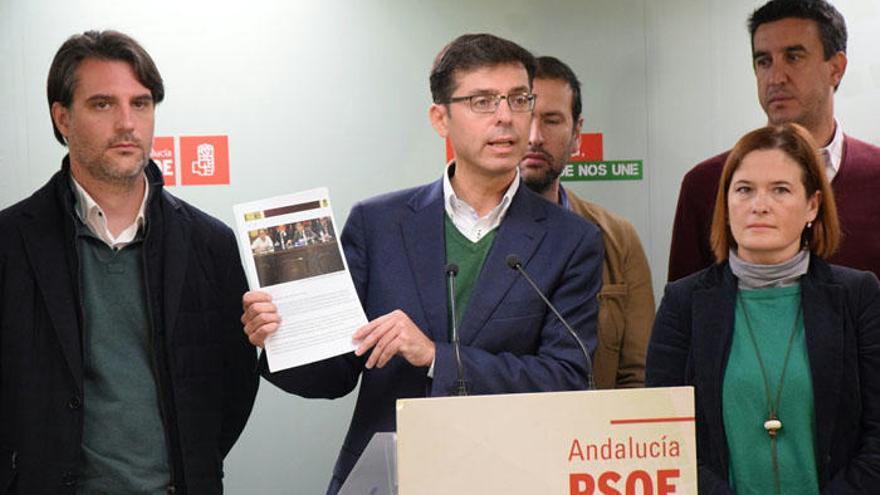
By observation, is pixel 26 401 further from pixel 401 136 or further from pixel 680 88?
pixel 680 88

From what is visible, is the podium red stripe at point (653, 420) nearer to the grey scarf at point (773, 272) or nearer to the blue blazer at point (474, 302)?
the blue blazer at point (474, 302)

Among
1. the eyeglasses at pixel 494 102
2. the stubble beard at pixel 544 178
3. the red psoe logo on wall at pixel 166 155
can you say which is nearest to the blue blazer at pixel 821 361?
the eyeglasses at pixel 494 102

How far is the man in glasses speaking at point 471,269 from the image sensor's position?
101 inches

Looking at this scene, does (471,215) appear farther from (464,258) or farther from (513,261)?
(513,261)

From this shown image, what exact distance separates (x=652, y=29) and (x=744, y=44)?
0.37m

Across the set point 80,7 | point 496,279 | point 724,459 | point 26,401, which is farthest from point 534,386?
point 80,7

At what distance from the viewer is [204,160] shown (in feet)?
13.0

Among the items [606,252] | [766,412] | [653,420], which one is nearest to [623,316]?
[606,252]

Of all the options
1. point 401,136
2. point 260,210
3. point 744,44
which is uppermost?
point 744,44

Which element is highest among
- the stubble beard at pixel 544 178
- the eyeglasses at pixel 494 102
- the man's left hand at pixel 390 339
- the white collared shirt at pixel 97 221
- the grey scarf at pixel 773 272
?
the eyeglasses at pixel 494 102

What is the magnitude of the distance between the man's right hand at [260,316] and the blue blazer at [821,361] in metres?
0.97

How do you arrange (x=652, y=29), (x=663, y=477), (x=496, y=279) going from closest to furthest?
(x=663, y=477), (x=496, y=279), (x=652, y=29)

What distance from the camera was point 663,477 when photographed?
178cm

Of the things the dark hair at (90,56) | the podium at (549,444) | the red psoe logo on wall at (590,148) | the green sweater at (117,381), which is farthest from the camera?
the red psoe logo on wall at (590,148)
